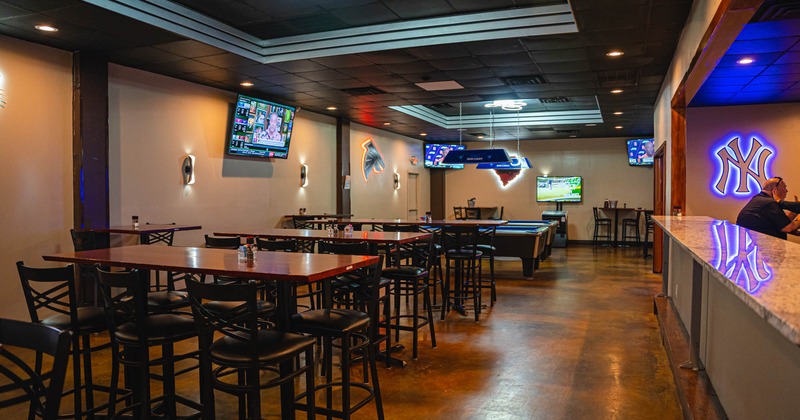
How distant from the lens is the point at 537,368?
4.41 m

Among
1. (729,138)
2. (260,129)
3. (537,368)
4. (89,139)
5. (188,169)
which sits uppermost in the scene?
(260,129)

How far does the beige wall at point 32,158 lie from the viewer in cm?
538

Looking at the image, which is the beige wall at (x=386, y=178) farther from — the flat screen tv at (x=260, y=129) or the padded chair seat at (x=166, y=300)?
the padded chair seat at (x=166, y=300)

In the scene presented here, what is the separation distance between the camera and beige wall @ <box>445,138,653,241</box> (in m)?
14.7

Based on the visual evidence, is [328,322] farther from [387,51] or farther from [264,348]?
[387,51]

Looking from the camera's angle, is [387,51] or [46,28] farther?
[387,51]

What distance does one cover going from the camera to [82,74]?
5.87 meters

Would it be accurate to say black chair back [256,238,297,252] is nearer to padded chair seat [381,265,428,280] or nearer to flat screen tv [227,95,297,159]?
padded chair seat [381,265,428,280]

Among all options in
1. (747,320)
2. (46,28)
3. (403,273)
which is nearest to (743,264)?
(747,320)

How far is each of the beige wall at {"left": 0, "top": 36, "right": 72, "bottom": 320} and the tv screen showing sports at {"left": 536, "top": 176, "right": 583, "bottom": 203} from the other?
11974 millimetres

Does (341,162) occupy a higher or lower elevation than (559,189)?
higher

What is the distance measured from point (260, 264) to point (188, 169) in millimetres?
4795

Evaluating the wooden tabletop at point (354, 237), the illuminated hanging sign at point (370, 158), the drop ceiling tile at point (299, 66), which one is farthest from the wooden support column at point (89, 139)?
the illuminated hanging sign at point (370, 158)

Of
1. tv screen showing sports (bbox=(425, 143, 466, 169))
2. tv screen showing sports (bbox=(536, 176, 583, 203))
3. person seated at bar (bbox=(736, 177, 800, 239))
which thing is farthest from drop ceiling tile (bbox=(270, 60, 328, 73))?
tv screen showing sports (bbox=(536, 176, 583, 203))
